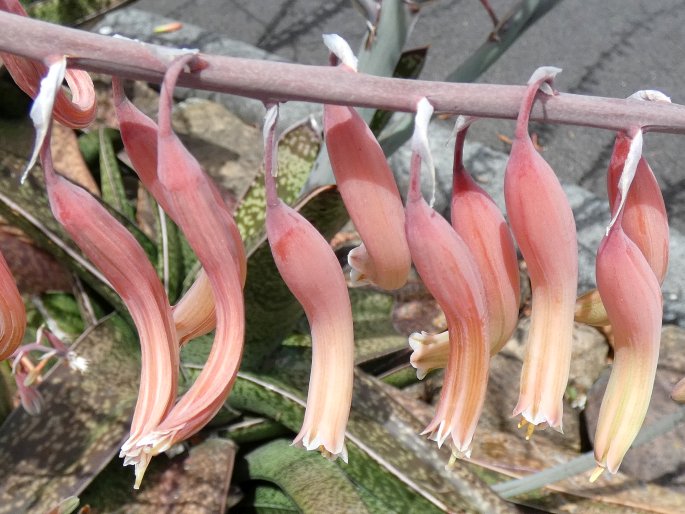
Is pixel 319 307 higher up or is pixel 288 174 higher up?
pixel 319 307

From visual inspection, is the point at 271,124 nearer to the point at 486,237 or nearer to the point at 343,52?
the point at 343,52

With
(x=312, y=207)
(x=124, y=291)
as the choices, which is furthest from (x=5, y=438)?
(x=124, y=291)

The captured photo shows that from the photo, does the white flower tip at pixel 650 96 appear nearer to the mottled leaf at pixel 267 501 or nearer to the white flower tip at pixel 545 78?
the white flower tip at pixel 545 78

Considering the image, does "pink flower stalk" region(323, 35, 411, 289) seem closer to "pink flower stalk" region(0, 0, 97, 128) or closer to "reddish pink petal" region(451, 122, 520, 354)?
"reddish pink petal" region(451, 122, 520, 354)

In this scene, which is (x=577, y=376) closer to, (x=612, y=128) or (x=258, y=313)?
(x=258, y=313)

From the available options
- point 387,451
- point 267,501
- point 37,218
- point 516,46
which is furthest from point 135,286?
point 516,46

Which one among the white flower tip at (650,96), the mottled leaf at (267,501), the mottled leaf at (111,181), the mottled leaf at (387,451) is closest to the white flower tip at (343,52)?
the white flower tip at (650,96)
